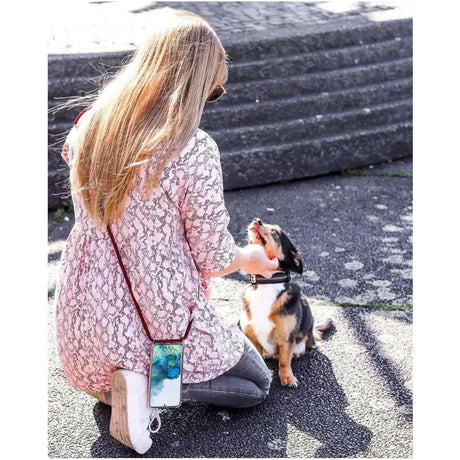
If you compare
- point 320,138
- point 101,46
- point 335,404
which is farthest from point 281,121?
point 335,404

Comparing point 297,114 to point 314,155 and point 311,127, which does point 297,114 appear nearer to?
point 311,127

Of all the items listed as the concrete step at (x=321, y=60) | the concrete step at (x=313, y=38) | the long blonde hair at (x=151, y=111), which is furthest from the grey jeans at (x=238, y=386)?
the concrete step at (x=313, y=38)

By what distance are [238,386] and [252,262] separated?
54cm

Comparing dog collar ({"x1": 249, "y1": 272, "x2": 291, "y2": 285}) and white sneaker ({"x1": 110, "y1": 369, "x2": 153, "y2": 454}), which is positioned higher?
dog collar ({"x1": 249, "y1": 272, "x2": 291, "y2": 285})

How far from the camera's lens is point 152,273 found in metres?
2.76

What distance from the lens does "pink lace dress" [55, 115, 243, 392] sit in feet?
8.84

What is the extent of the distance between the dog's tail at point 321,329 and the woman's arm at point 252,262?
678mm

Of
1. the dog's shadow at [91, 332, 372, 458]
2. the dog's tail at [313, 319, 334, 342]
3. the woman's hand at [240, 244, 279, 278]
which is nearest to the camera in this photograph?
the dog's shadow at [91, 332, 372, 458]

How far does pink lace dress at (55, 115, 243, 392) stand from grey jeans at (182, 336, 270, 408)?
0.08m

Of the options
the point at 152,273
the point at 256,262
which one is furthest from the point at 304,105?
the point at 152,273

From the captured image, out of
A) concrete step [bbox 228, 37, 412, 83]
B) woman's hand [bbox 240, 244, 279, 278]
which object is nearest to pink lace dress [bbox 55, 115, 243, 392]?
woman's hand [bbox 240, 244, 279, 278]

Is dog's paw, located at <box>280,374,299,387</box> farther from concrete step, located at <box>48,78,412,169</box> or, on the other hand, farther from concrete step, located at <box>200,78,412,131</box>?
concrete step, located at <box>200,78,412,131</box>

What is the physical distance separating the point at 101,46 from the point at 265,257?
3489mm

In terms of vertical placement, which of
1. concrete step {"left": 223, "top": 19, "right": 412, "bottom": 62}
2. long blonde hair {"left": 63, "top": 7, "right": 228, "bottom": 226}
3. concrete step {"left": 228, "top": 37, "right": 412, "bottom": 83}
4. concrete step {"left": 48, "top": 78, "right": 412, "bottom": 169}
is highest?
long blonde hair {"left": 63, "top": 7, "right": 228, "bottom": 226}
